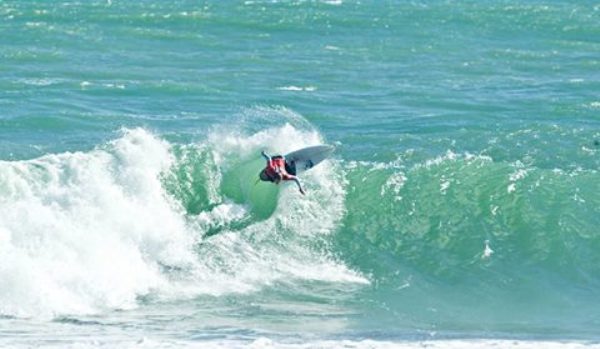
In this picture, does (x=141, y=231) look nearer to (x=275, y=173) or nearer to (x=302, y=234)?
(x=275, y=173)

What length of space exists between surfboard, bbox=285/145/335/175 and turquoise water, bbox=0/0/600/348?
1.08ft

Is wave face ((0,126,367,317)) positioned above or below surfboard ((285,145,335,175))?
below

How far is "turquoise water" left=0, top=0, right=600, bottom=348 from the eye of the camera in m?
22.0

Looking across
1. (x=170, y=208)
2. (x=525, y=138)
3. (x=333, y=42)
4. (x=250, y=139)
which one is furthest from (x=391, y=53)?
(x=170, y=208)

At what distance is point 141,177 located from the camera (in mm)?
25703

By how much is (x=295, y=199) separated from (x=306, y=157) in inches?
32.9

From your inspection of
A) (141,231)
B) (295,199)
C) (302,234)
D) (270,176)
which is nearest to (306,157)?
(295,199)

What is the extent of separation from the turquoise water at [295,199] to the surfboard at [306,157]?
33 cm

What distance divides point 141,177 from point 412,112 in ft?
28.6

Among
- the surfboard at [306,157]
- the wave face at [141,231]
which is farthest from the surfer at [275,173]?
the wave face at [141,231]

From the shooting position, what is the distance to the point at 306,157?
87.5ft

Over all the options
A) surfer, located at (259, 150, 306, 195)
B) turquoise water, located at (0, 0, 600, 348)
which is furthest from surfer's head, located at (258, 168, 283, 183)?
turquoise water, located at (0, 0, 600, 348)

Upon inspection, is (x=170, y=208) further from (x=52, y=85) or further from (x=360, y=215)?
(x=52, y=85)

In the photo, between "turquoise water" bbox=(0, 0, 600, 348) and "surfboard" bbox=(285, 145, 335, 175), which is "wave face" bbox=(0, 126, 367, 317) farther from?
"surfboard" bbox=(285, 145, 335, 175)
